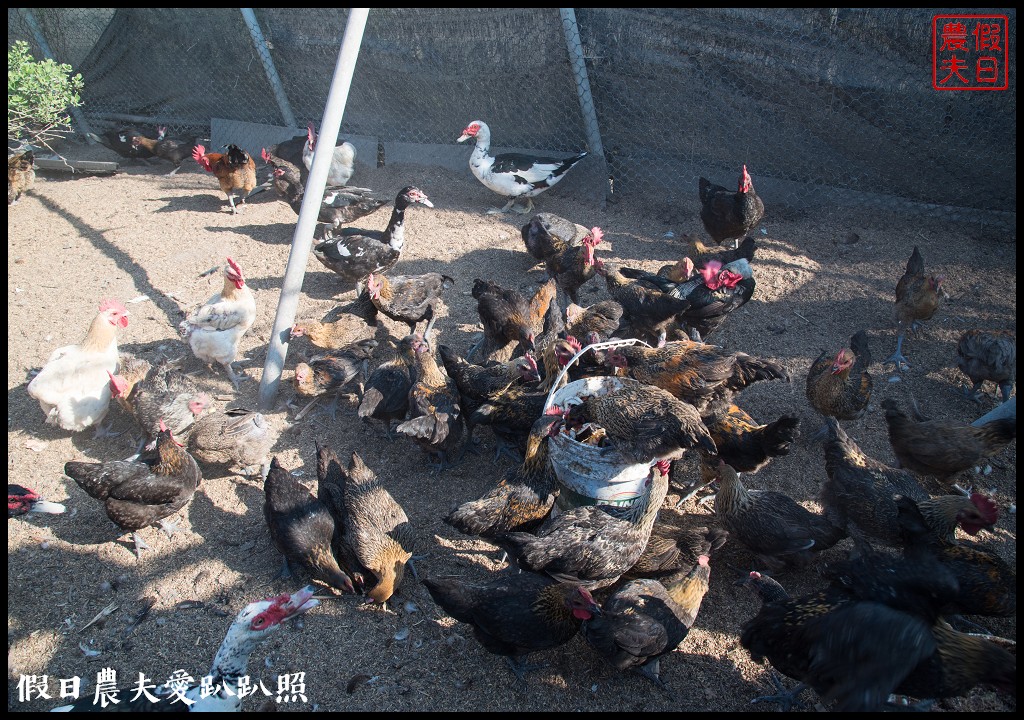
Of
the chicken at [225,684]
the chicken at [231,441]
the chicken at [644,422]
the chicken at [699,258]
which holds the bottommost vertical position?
the chicken at [225,684]

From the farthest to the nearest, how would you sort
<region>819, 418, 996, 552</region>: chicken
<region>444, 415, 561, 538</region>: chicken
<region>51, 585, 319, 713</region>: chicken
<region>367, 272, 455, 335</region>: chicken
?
<region>367, 272, 455, 335</region>: chicken
<region>444, 415, 561, 538</region>: chicken
<region>819, 418, 996, 552</region>: chicken
<region>51, 585, 319, 713</region>: chicken

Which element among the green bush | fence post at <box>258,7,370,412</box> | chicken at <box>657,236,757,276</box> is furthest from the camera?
the green bush

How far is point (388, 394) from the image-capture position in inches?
184

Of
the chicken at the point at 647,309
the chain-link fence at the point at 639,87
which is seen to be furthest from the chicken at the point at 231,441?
the chain-link fence at the point at 639,87

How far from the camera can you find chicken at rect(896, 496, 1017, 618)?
303cm

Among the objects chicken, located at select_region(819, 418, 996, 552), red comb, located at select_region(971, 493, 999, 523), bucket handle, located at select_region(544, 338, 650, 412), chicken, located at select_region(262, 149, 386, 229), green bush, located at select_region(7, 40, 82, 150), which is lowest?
chicken, located at select_region(819, 418, 996, 552)

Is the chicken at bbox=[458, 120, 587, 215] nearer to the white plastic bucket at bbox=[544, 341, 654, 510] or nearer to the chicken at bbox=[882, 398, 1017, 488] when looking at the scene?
the white plastic bucket at bbox=[544, 341, 654, 510]

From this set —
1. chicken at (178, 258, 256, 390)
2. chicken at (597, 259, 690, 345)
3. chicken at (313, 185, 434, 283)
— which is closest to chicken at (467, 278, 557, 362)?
chicken at (597, 259, 690, 345)

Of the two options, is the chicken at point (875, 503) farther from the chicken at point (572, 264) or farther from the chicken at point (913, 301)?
the chicken at point (572, 264)

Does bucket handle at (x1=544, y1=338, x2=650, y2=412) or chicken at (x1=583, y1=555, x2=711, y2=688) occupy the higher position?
bucket handle at (x1=544, y1=338, x2=650, y2=412)

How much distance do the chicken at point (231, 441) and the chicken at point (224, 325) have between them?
3.01 feet

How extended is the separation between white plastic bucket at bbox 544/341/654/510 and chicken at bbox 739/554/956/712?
0.80 metres

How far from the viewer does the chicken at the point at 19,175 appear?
8.43 metres

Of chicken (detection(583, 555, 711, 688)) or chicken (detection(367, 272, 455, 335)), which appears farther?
chicken (detection(367, 272, 455, 335))
